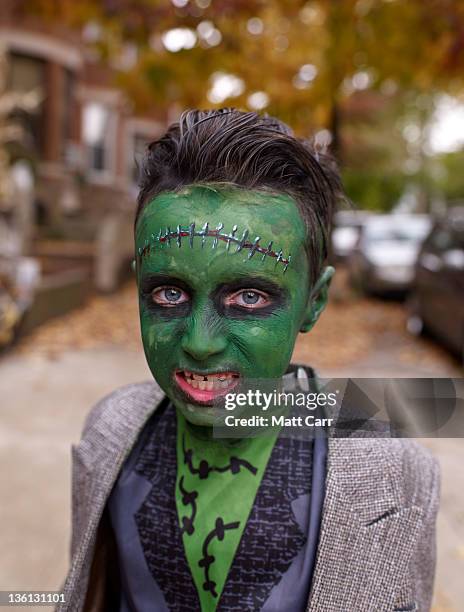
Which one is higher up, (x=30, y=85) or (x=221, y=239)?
(x=30, y=85)

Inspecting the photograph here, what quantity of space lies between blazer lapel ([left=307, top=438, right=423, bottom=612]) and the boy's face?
0.97 feet

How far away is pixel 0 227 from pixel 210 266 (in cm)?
748

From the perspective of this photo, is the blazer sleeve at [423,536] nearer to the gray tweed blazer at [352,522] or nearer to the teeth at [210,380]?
the gray tweed blazer at [352,522]

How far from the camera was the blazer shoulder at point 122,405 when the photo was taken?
5.08ft

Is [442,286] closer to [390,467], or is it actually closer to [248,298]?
[390,467]

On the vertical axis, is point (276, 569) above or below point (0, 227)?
above

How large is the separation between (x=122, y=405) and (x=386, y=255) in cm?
1079

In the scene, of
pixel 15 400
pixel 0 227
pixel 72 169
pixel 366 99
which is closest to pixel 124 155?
pixel 72 169

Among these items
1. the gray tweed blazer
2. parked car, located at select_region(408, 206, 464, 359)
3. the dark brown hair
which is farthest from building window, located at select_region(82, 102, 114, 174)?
the dark brown hair

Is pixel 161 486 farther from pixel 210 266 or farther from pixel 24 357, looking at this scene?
pixel 24 357

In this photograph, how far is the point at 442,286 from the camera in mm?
Answer: 7375

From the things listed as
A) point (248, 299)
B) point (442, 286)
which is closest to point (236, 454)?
point (248, 299)

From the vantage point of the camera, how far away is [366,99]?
51.2 feet

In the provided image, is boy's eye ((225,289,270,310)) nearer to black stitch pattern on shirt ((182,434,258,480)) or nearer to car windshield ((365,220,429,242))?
black stitch pattern on shirt ((182,434,258,480))
